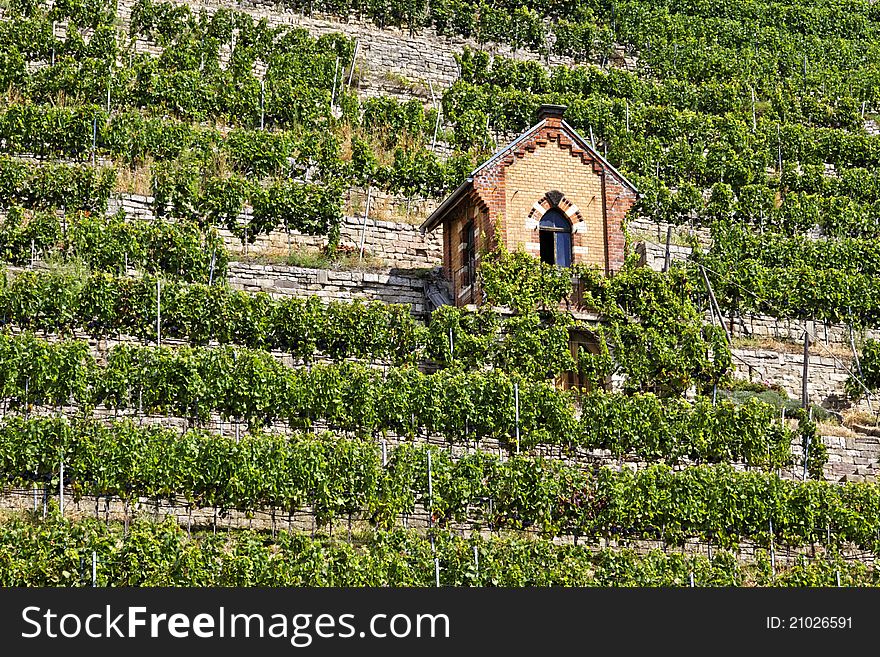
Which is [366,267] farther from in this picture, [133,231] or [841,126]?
[841,126]

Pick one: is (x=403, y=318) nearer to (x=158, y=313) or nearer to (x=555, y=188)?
(x=158, y=313)

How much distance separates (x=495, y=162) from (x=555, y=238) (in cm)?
160

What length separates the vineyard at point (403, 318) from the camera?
63.7 ft

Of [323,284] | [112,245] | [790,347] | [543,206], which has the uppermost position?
[543,206]

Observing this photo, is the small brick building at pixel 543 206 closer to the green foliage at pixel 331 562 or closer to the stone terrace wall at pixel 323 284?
the stone terrace wall at pixel 323 284

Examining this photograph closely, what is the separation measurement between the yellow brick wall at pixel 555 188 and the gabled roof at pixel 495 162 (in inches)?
9.4

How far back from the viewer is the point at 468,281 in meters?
25.7

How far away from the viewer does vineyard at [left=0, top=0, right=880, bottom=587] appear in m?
19.4

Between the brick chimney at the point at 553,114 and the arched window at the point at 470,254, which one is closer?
the arched window at the point at 470,254

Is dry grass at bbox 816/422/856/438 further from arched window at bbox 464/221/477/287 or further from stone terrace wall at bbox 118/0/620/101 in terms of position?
stone terrace wall at bbox 118/0/620/101

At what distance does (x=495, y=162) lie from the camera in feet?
84.1

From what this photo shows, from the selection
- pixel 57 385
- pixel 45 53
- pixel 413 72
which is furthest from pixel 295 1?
pixel 57 385

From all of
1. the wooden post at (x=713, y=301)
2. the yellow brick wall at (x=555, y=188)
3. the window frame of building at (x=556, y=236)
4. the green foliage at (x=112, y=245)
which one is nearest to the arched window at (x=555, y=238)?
the window frame of building at (x=556, y=236)

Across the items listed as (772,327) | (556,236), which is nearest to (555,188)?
(556,236)
